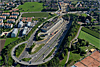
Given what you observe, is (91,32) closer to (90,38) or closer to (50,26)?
(90,38)

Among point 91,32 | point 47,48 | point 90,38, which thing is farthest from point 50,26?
point 91,32

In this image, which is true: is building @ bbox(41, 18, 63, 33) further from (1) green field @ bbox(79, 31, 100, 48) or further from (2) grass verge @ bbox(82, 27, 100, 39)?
(2) grass verge @ bbox(82, 27, 100, 39)

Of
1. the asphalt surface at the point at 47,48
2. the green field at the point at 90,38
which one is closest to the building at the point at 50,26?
the asphalt surface at the point at 47,48

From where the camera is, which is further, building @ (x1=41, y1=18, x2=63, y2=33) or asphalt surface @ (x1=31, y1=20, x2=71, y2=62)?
building @ (x1=41, y1=18, x2=63, y2=33)

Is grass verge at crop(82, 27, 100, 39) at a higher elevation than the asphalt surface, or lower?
higher

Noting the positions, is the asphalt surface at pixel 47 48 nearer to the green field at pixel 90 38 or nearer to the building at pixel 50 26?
the building at pixel 50 26

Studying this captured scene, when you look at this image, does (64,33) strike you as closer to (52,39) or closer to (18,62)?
(52,39)

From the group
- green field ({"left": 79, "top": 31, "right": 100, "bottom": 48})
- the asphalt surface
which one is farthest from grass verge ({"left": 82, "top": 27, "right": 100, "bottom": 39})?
the asphalt surface

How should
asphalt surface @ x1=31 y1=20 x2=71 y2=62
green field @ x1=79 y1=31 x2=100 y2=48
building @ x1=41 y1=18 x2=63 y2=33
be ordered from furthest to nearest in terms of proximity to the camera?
building @ x1=41 y1=18 x2=63 y2=33, green field @ x1=79 y1=31 x2=100 y2=48, asphalt surface @ x1=31 y1=20 x2=71 y2=62

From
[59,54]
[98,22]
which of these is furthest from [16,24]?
[98,22]

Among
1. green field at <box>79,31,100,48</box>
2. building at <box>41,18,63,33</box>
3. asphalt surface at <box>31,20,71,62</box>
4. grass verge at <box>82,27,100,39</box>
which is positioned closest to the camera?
asphalt surface at <box>31,20,71,62</box>

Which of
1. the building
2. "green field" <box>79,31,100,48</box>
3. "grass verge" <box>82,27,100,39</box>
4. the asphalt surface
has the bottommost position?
the asphalt surface
